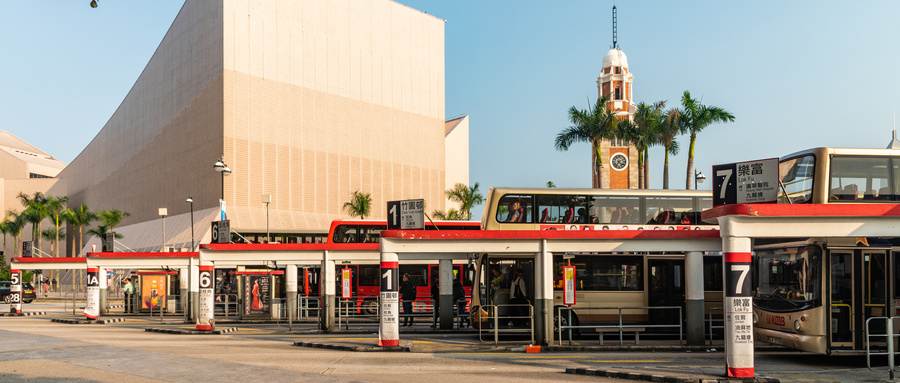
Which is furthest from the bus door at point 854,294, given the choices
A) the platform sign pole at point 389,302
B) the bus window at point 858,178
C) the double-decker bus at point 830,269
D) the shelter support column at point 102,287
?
the shelter support column at point 102,287

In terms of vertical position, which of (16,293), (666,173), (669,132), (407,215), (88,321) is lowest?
(88,321)

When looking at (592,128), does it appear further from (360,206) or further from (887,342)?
(887,342)

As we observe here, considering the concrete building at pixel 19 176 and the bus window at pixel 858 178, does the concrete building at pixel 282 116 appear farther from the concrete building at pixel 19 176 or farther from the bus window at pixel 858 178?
the bus window at pixel 858 178

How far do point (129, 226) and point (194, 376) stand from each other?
8671 cm

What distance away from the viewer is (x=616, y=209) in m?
Answer: 24.4

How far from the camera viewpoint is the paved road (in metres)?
14.4

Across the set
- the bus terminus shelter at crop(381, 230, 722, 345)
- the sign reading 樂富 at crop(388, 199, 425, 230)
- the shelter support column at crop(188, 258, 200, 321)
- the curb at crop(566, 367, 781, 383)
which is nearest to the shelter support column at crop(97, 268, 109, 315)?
the shelter support column at crop(188, 258, 200, 321)

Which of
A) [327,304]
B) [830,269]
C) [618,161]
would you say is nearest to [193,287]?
[327,304]

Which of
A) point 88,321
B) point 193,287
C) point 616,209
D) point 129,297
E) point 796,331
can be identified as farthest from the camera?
point 129,297

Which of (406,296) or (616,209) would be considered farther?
(406,296)

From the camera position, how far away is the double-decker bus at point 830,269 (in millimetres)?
15805

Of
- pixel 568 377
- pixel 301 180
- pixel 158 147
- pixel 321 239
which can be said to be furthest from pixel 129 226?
pixel 568 377

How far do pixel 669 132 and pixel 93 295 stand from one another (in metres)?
37.9

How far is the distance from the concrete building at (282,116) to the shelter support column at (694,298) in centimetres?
5757
